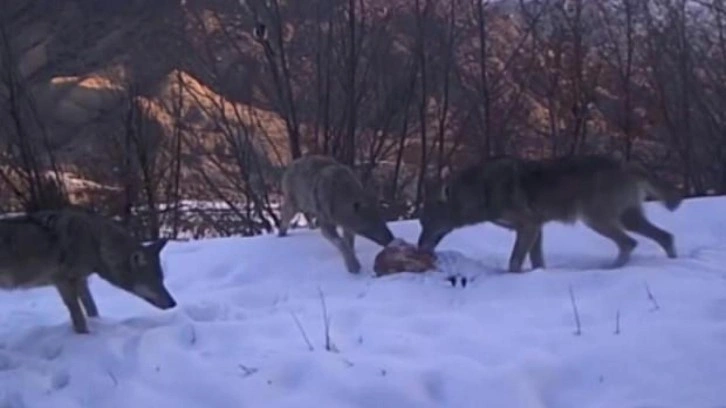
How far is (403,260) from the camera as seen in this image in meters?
9.78

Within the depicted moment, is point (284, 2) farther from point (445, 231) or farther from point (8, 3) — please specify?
point (445, 231)

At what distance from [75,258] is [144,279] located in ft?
1.89

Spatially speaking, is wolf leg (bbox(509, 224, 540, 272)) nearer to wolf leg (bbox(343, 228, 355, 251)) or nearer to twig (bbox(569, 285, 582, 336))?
twig (bbox(569, 285, 582, 336))

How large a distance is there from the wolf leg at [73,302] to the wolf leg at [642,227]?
14.7ft

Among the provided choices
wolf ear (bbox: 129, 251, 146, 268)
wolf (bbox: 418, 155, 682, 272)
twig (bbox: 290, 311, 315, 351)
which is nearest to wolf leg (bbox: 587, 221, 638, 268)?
wolf (bbox: 418, 155, 682, 272)

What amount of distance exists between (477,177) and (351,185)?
1463 mm

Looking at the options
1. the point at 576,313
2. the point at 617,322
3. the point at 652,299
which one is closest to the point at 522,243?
→ the point at 652,299

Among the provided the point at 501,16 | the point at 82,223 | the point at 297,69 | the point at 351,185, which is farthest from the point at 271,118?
the point at 82,223

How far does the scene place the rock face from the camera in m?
9.68

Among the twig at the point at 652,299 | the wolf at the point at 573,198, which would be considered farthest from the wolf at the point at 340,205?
the twig at the point at 652,299

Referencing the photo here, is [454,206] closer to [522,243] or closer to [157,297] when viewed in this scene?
[522,243]

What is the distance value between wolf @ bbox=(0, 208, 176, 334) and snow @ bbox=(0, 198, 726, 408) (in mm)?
197

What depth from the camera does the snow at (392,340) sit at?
6.42 m

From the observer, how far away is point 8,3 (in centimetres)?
1950
